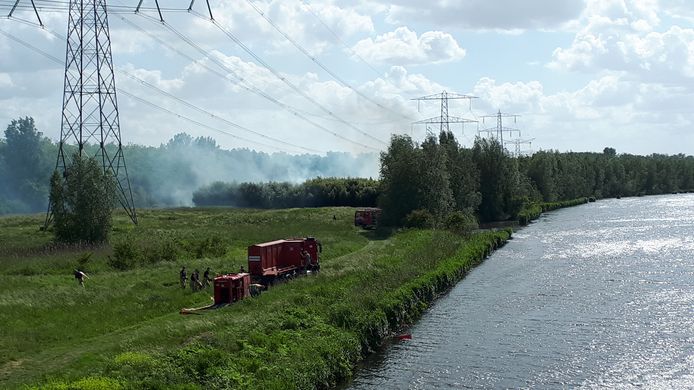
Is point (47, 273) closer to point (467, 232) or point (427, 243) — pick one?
point (427, 243)

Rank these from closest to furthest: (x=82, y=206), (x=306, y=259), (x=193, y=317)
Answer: (x=193, y=317) → (x=306, y=259) → (x=82, y=206)

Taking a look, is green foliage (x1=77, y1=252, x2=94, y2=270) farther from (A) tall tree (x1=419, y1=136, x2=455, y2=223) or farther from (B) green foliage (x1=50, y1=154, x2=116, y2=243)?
(A) tall tree (x1=419, y1=136, x2=455, y2=223)

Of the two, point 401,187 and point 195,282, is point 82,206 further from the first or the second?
point 401,187

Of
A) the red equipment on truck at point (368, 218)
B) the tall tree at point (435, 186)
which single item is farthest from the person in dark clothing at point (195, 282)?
the red equipment on truck at point (368, 218)

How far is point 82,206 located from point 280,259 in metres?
23.5

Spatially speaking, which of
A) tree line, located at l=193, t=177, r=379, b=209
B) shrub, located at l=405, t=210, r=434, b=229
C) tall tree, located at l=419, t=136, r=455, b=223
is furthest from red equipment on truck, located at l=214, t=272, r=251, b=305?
tree line, located at l=193, t=177, r=379, b=209

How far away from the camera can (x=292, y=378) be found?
30.5 meters

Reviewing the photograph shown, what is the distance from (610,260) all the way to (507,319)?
101ft

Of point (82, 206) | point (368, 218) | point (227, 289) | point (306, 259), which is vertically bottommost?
point (227, 289)

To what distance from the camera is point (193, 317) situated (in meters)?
39.2

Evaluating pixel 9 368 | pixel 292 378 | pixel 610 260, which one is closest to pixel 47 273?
pixel 9 368

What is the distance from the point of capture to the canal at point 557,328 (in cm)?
3547

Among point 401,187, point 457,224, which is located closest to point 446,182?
point 401,187

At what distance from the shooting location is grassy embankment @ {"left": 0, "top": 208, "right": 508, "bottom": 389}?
2894 centimetres
